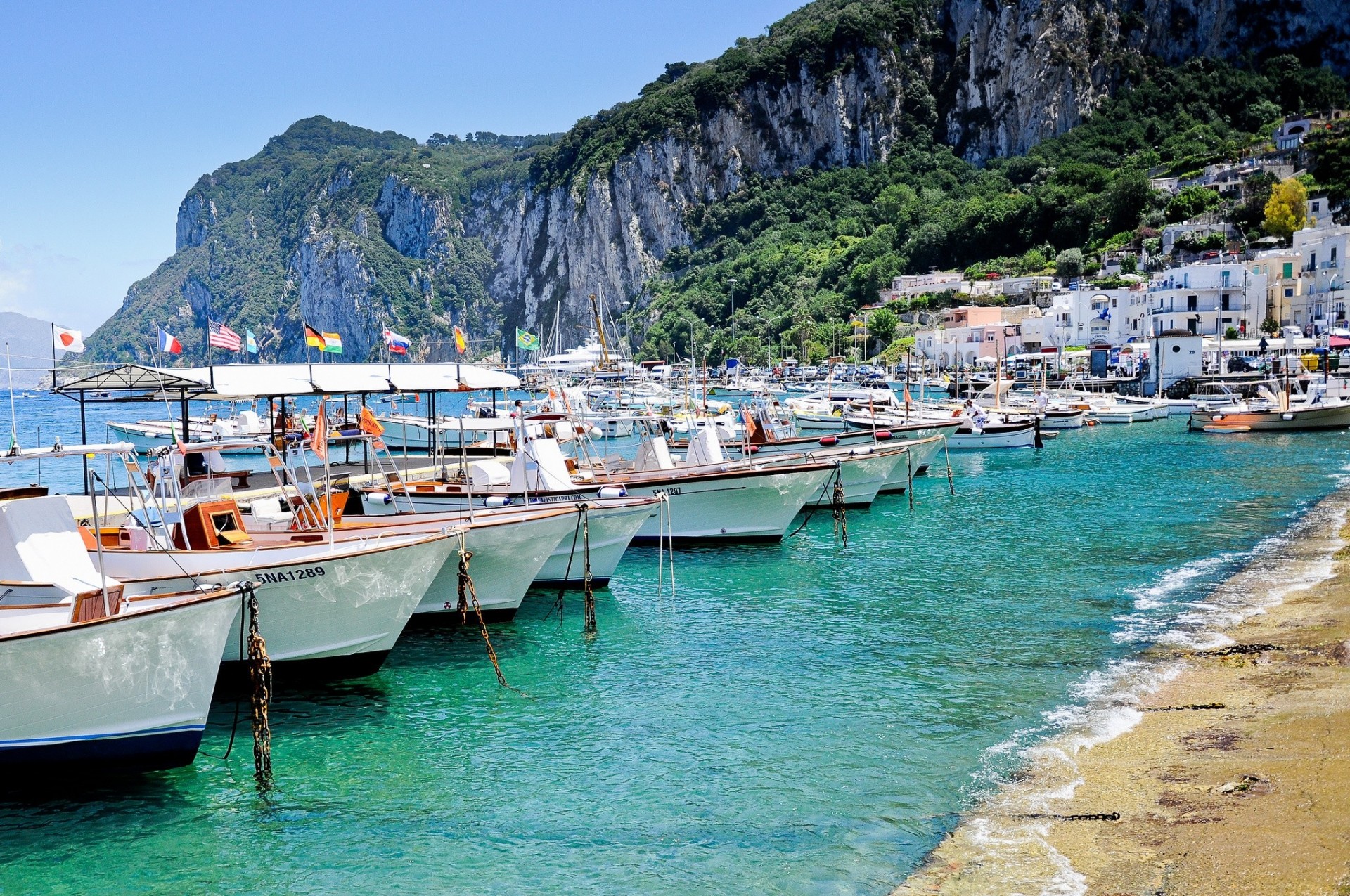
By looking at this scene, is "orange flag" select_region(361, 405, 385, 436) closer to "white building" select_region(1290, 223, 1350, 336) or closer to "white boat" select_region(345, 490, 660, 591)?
"white boat" select_region(345, 490, 660, 591)

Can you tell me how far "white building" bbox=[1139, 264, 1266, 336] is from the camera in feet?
337

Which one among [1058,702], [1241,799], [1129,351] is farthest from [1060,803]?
[1129,351]

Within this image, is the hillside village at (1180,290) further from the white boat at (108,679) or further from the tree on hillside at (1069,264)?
the white boat at (108,679)

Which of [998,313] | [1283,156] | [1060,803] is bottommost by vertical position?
[1060,803]

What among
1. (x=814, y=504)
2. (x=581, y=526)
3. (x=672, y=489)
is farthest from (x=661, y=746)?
(x=814, y=504)

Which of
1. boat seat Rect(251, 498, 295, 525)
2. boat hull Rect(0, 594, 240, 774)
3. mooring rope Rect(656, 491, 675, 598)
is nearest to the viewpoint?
boat hull Rect(0, 594, 240, 774)

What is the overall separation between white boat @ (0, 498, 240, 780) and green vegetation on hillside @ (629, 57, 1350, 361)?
141690 millimetres

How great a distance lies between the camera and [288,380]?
99.9 ft

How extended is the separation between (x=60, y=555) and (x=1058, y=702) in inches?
620

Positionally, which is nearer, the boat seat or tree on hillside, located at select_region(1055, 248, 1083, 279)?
the boat seat

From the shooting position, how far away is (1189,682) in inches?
712

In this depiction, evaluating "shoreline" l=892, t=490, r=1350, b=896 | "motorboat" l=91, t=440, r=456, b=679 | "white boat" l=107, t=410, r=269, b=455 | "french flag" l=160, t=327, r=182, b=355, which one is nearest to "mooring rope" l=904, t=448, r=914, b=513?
"shoreline" l=892, t=490, r=1350, b=896

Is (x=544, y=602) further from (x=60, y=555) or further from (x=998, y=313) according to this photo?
(x=998, y=313)

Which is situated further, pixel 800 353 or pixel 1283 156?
Answer: pixel 800 353
